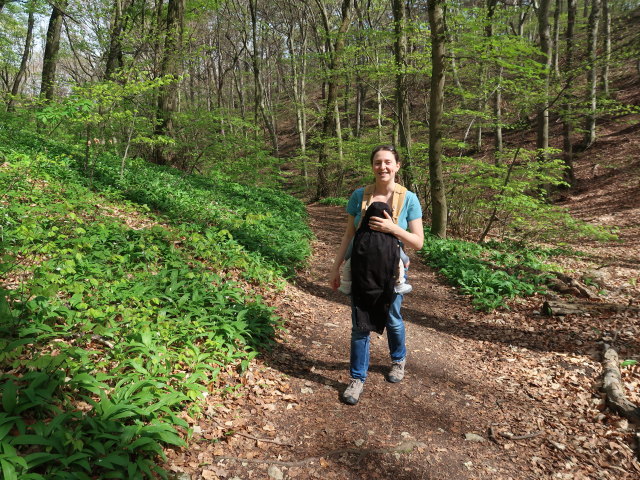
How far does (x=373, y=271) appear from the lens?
2846 millimetres

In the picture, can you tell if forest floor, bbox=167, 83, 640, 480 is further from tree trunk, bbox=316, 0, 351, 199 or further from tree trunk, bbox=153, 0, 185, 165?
tree trunk, bbox=316, 0, 351, 199

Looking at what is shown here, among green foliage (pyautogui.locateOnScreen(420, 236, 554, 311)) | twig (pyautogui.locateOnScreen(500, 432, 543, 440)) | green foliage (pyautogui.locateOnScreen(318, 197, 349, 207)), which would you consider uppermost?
green foliage (pyautogui.locateOnScreen(318, 197, 349, 207))

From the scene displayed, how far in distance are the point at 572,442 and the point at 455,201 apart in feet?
27.9

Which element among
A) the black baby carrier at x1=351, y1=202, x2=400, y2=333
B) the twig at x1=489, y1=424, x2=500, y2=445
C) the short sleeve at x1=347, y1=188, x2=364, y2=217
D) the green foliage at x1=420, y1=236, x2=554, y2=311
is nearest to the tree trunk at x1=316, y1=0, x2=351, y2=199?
the green foliage at x1=420, y1=236, x2=554, y2=311

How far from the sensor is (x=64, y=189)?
6.16 metres

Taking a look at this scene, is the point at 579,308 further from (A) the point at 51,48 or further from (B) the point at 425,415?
(A) the point at 51,48

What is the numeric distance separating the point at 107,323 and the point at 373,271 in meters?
2.27

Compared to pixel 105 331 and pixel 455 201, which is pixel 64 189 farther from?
pixel 455 201

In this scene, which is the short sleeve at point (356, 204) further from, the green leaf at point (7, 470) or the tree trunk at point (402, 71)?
the tree trunk at point (402, 71)

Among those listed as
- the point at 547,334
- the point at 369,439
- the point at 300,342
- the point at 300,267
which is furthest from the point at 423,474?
the point at 300,267

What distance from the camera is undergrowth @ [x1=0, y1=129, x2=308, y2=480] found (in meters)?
2.14

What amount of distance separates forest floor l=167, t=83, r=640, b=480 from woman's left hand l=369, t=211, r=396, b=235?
1520 millimetres

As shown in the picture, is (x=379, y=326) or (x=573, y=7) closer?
(x=379, y=326)

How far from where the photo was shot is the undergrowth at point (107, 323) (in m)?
2.14
